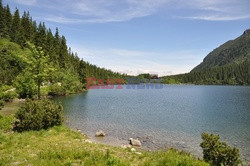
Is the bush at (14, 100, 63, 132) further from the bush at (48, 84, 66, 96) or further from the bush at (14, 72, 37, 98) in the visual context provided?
the bush at (48, 84, 66, 96)

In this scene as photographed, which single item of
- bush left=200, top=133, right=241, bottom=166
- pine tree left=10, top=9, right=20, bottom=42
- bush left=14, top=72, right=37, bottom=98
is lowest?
bush left=200, top=133, right=241, bottom=166

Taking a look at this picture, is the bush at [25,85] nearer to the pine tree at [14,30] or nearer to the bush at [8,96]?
the bush at [8,96]

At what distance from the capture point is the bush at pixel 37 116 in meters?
16.1

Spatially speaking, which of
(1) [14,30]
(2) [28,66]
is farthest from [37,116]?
(1) [14,30]

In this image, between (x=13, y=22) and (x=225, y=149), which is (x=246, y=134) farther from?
(x=13, y=22)

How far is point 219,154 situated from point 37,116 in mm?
15049

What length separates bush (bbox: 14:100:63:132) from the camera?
52.7 ft

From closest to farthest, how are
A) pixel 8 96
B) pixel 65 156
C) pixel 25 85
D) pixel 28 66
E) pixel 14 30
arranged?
pixel 65 156 < pixel 28 66 < pixel 8 96 < pixel 25 85 < pixel 14 30

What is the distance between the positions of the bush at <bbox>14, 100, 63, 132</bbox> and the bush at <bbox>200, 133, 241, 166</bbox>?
554 inches

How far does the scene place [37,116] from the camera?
53.3 ft

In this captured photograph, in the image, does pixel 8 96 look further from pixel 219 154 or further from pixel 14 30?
pixel 14 30

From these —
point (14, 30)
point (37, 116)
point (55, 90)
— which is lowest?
point (37, 116)

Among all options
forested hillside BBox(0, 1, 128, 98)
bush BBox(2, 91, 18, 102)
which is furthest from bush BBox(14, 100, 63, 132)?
bush BBox(2, 91, 18, 102)

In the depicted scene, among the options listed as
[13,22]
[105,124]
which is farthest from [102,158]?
[13,22]
